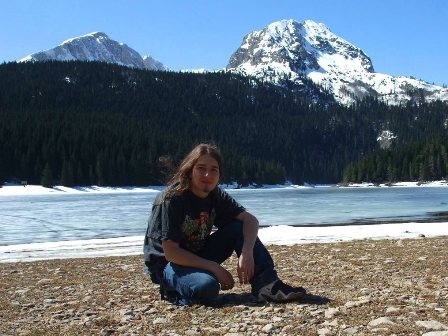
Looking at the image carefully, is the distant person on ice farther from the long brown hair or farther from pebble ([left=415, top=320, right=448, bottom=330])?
pebble ([left=415, top=320, right=448, bottom=330])

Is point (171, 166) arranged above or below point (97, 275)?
above

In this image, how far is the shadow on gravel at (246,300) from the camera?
23.5 ft

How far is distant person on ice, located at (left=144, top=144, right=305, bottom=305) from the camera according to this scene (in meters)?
6.98

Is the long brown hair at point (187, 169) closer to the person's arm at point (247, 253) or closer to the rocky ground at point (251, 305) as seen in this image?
the person's arm at point (247, 253)

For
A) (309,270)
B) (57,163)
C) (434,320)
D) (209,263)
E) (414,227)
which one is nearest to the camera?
(434,320)

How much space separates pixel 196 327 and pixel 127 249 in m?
13.0

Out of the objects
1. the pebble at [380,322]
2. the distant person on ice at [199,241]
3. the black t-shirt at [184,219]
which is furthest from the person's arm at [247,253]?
the pebble at [380,322]

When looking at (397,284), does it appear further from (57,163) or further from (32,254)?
(57,163)

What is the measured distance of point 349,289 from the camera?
26.7 ft

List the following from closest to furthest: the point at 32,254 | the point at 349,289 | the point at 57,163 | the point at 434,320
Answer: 1. the point at 434,320
2. the point at 349,289
3. the point at 32,254
4. the point at 57,163

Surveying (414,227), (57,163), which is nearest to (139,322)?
(414,227)

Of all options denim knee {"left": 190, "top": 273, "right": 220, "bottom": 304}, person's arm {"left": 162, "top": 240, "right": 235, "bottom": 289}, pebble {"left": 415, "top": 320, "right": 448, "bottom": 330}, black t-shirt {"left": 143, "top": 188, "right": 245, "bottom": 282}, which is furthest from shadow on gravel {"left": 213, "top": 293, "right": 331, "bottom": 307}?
pebble {"left": 415, "top": 320, "right": 448, "bottom": 330}

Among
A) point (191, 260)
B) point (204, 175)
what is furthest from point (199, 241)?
point (204, 175)

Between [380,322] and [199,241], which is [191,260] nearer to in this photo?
[199,241]
